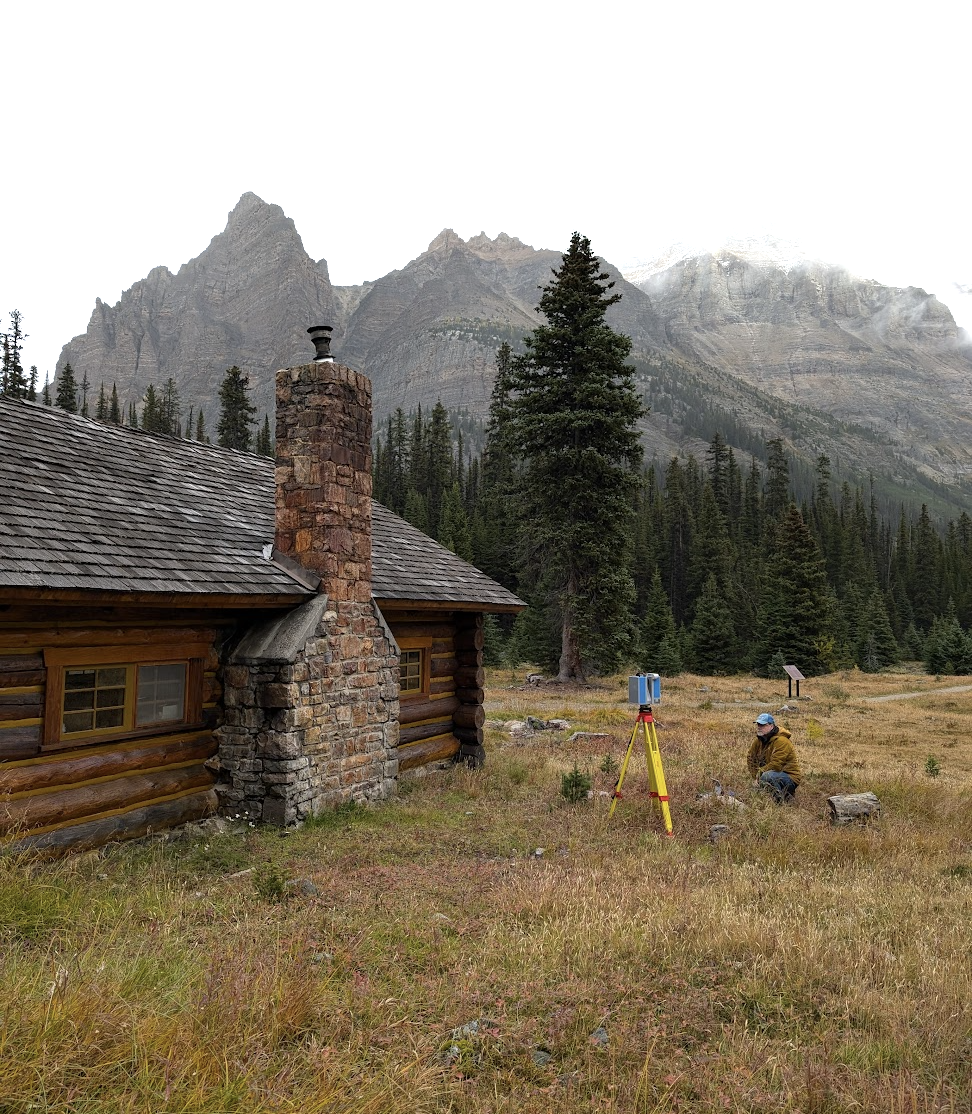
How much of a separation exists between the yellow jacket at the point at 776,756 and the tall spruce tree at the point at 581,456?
16796 mm

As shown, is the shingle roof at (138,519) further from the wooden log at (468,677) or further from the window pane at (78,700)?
the wooden log at (468,677)

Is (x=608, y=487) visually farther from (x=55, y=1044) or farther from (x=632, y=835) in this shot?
(x=55, y=1044)

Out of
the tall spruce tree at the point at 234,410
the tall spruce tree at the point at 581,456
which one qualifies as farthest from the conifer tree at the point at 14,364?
the tall spruce tree at the point at 581,456

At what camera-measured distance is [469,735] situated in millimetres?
14117

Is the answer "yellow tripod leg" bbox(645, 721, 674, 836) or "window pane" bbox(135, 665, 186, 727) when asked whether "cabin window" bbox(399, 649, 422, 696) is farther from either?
"yellow tripod leg" bbox(645, 721, 674, 836)

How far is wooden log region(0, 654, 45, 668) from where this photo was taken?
707 cm

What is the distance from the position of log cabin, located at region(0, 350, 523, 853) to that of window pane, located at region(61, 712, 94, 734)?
23 mm

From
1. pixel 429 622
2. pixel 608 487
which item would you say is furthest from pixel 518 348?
pixel 429 622

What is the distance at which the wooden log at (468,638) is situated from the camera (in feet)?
47.3

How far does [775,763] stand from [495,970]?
306 inches

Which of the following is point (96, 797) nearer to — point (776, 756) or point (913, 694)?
Result: point (776, 756)

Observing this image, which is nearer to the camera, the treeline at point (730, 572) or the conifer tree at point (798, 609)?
the conifer tree at point (798, 609)

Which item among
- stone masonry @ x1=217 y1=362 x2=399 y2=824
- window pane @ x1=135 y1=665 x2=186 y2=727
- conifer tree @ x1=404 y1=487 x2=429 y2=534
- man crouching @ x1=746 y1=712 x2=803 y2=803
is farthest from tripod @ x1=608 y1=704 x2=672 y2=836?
conifer tree @ x1=404 y1=487 x2=429 y2=534

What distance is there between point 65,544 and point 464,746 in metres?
8.66
